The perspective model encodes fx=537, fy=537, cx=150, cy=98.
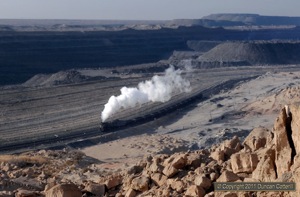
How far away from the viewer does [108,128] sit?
38688 millimetres

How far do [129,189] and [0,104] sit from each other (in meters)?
35.3

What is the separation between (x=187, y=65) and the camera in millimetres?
73438

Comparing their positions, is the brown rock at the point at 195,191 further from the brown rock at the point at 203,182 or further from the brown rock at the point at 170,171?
the brown rock at the point at 170,171

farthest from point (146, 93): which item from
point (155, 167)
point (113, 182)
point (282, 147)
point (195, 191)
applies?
point (282, 147)

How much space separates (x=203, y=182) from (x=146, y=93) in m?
36.4

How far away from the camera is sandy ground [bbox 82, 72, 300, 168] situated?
3250 centimetres

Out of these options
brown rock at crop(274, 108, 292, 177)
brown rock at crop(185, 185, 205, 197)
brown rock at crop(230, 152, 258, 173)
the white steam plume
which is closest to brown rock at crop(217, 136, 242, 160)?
brown rock at crop(230, 152, 258, 173)

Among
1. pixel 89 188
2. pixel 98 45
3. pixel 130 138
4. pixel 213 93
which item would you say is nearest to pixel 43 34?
pixel 98 45

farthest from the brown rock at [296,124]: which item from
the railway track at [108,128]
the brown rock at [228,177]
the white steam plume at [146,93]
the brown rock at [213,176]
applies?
the white steam plume at [146,93]

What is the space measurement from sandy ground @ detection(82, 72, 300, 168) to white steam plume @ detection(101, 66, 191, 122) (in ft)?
11.4

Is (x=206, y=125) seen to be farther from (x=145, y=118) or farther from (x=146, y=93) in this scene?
(x=146, y=93)

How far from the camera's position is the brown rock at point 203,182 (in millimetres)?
→ 11992

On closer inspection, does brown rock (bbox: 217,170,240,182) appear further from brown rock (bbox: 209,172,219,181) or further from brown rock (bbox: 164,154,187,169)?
brown rock (bbox: 164,154,187,169)

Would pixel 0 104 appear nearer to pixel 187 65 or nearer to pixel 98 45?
pixel 187 65
